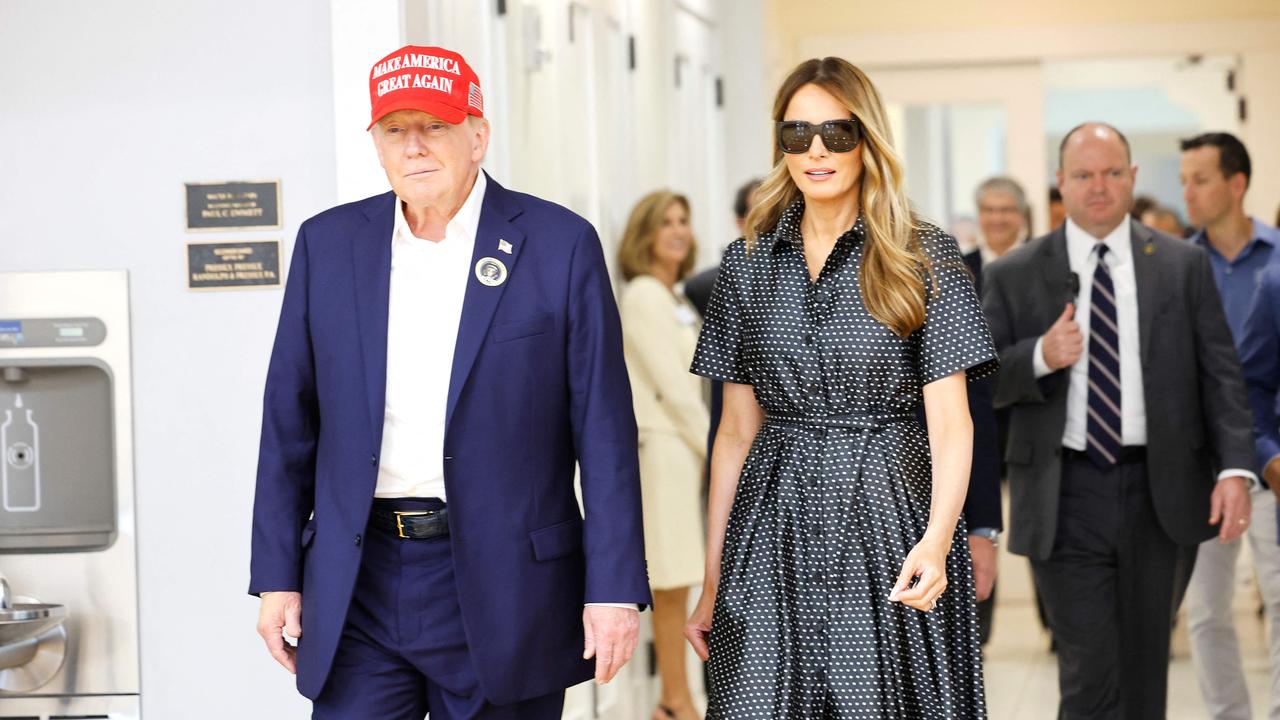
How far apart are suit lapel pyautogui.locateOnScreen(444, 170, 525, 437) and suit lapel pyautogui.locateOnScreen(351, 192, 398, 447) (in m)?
0.11

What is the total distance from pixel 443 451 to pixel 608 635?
404 mm

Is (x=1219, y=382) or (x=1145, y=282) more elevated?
(x=1145, y=282)

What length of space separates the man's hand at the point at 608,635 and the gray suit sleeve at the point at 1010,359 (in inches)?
64.7

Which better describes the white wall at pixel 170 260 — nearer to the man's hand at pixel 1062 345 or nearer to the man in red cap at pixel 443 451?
the man in red cap at pixel 443 451

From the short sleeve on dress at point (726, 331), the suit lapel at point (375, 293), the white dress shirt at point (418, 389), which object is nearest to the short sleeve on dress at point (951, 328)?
the short sleeve on dress at point (726, 331)

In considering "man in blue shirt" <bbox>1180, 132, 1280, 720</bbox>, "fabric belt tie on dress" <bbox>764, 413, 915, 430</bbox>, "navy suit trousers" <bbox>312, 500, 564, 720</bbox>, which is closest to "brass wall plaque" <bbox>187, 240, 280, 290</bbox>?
"navy suit trousers" <bbox>312, 500, 564, 720</bbox>

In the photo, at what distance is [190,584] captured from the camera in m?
3.66

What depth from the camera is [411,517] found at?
268cm

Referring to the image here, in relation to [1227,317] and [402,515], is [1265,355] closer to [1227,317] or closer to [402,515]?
[1227,317]

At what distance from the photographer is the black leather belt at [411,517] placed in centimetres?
267

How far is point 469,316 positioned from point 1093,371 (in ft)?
6.58

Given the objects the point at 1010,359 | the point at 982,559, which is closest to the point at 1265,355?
the point at 1010,359

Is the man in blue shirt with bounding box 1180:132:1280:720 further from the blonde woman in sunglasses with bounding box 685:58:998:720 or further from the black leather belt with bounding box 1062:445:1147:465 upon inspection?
the blonde woman in sunglasses with bounding box 685:58:998:720

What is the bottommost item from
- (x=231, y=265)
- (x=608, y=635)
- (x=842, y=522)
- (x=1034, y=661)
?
(x=1034, y=661)
